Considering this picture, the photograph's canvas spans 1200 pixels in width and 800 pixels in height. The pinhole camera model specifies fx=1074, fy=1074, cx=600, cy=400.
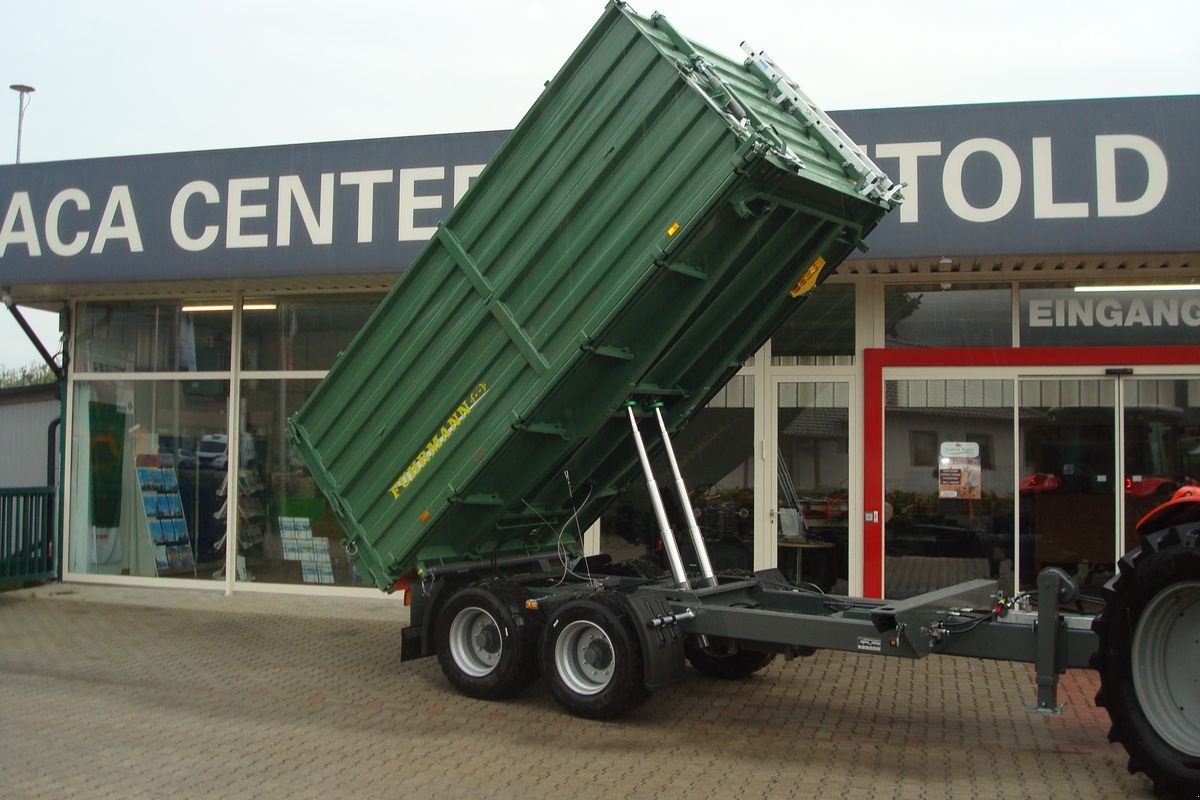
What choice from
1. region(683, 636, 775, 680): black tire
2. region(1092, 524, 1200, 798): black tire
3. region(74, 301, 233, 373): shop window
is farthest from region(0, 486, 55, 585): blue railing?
region(1092, 524, 1200, 798): black tire

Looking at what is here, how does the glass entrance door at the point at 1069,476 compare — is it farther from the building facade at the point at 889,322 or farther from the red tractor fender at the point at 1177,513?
the red tractor fender at the point at 1177,513

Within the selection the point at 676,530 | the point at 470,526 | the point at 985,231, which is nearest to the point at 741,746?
the point at 470,526

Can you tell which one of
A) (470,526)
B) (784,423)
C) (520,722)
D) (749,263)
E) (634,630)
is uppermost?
(749,263)

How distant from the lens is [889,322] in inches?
422

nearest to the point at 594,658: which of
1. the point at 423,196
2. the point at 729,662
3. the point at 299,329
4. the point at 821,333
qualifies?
the point at 729,662

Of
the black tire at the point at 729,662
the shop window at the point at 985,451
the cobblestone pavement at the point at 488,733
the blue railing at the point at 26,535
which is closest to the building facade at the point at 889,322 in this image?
the shop window at the point at 985,451

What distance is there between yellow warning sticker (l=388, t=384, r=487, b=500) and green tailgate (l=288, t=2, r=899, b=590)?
0.02 m

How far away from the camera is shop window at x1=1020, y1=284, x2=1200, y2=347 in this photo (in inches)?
397

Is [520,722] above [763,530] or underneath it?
underneath

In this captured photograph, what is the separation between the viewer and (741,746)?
21.6ft

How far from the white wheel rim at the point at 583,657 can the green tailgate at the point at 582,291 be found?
117cm

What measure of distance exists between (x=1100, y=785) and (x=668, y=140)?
4363mm

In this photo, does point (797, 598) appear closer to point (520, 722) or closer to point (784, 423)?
point (520, 722)

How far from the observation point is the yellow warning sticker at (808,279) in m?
7.46
